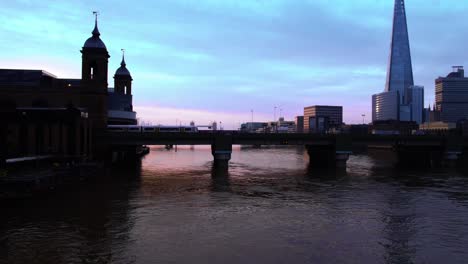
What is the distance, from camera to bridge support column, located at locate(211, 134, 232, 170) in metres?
95.4

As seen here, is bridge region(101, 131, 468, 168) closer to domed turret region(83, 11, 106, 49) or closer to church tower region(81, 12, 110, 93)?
church tower region(81, 12, 110, 93)

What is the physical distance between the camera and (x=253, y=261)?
1012 inches

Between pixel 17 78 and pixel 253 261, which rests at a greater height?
pixel 17 78

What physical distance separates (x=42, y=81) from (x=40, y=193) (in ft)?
199

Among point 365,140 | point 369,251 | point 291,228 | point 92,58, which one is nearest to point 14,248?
point 291,228

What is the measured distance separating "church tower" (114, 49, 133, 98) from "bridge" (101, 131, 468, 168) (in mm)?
52902

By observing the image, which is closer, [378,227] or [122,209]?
[378,227]

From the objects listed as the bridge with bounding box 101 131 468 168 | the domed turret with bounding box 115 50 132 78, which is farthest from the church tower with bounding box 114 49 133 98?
the bridge with bounding box 101 131 468 168

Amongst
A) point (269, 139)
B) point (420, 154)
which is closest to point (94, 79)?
point (269, 139)

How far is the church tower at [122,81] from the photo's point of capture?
158875mm

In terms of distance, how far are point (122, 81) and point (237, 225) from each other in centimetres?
13358

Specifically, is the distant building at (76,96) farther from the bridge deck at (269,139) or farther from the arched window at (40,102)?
the bridge deck at (269,139)

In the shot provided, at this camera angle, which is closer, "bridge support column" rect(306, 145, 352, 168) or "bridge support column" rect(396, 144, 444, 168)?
"bridge support column" rect(306, 145, 352, 168)

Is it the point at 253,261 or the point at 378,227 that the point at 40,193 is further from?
the point at 378,227
